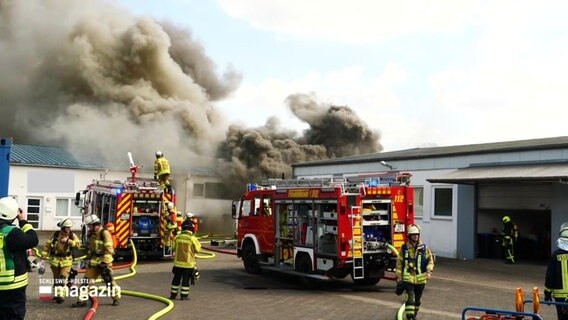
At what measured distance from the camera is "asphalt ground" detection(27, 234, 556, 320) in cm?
959

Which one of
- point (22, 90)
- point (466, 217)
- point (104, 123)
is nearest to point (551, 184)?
point (466, 217)

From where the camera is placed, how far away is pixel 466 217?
1980 cm

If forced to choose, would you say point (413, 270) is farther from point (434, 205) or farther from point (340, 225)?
point (434, 205)

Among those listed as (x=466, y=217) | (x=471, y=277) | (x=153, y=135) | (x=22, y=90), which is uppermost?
(x=22, y=90)

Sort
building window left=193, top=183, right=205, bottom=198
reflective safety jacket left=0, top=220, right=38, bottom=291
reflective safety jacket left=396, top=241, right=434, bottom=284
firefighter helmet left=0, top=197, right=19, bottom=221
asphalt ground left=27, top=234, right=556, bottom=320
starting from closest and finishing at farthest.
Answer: reflective safety jacket left=0, top=220, right=38, bottom=291, firefighter helmet left=0, top=197, right=19, bottom=221, reflective safety jacket left=396, top=241, right=434, bottom=284, asphalt ground left=27, top=234, right=556, bottom=320, building window left=193, top=183, right=205, bottom=198

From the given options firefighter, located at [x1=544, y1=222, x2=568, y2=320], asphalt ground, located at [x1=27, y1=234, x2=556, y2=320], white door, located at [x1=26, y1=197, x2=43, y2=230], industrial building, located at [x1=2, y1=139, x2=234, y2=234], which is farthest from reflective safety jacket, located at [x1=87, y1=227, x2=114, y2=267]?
white door, located at [x1=26, y1=197, x2=43, y2=230]

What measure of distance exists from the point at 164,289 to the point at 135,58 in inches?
1115

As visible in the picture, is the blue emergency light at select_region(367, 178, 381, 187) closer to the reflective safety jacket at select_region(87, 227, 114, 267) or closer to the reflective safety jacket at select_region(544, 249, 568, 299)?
the reflective safety jacket at select_region(87, 227, 114, 267)

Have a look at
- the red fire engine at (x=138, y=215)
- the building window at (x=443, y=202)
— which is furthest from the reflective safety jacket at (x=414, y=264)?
the building window at (x=443, y=202)

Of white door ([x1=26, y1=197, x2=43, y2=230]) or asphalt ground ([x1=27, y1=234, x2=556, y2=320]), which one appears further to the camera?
white door ([x1=26, y1=197, x2=43, y2=230])

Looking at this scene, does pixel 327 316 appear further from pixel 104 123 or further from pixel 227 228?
pixel 104 123

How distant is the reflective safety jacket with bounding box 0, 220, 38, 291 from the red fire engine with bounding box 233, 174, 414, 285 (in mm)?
7052

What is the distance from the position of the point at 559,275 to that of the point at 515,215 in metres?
15.9

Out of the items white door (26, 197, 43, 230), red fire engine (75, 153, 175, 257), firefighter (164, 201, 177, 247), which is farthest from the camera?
white door (26, 197, 43, 230)
